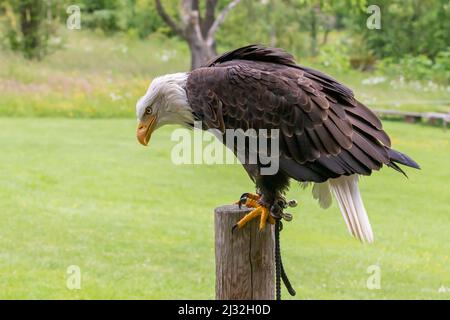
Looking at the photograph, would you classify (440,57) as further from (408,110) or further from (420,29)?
(408,110)

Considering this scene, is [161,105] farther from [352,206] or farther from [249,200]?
[352,206]

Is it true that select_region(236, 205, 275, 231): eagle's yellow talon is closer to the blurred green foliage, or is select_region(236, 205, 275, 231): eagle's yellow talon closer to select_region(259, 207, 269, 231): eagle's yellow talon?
select_region(259, 207, 269, 231): eagle's yellow talon

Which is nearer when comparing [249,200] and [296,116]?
[296,116]

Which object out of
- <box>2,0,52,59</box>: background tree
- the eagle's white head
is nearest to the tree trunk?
<box>2,0,52,59</box>: background tree

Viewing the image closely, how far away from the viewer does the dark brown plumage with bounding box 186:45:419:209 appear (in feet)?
11.1

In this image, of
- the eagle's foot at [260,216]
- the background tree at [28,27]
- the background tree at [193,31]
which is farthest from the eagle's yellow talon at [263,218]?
the background tree at [28,27]

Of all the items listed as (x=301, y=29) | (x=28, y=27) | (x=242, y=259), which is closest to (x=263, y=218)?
(x=242, y=259)

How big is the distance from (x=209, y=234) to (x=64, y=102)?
28.2 feet

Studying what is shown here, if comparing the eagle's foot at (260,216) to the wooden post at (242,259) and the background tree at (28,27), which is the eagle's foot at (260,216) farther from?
the background tree at (28,27)

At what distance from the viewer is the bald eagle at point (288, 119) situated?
11.1ft

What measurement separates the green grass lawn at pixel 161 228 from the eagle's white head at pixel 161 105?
3.01 meters

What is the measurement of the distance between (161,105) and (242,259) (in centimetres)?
79

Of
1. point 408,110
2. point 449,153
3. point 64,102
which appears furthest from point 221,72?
point 408,110

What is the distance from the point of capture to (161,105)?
3.55 m
